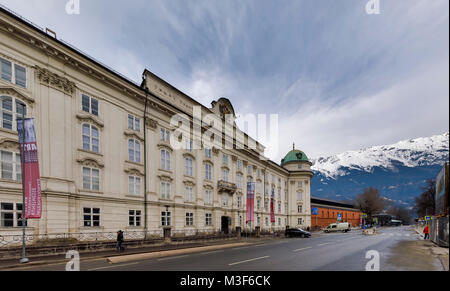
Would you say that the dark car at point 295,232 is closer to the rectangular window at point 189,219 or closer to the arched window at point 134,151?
the rectangular window at point 189,219

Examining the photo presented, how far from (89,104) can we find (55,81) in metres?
3.44

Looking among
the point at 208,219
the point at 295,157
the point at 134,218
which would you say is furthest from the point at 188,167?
the point at 295,157

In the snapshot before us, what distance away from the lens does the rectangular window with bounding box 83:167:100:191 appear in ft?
77.0

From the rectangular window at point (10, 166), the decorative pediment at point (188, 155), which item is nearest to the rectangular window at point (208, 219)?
the decorative pediment at point (188, 155)

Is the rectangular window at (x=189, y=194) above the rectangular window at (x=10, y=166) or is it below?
below

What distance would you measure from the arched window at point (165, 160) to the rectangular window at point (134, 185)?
3.95m

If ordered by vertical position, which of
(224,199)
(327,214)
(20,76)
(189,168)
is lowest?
(327,214)

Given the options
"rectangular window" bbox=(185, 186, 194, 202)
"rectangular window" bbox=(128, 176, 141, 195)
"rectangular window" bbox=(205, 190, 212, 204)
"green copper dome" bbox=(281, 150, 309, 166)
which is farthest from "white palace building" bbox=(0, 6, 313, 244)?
"green copper dome" bbox=(281, 150, 309, 166)

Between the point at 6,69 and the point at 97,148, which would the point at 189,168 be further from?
the point at 6,69

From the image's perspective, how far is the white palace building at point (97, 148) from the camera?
19.1 meters

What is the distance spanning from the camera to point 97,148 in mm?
24891

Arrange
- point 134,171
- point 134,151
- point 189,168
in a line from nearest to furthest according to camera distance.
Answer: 1. point 134,171
2. point 134,151
3. point 189,168

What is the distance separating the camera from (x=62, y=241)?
20.4m
